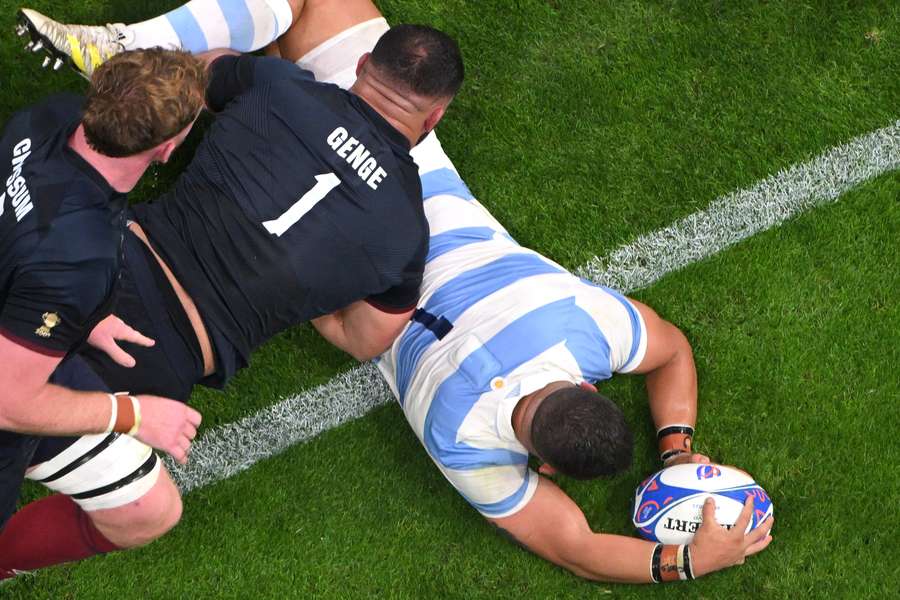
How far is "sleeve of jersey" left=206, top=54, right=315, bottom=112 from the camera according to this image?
433 centimetres

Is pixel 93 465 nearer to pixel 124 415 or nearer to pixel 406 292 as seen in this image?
pixel 124 415

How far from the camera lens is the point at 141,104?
128 inches

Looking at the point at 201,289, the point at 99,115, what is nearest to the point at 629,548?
the point at 201,289

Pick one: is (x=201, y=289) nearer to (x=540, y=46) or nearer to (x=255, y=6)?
(x=255, y=6)

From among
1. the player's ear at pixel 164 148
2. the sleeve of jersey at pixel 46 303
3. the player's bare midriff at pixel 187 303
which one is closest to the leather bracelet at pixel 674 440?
the player's bare midriff at pixel 187 303

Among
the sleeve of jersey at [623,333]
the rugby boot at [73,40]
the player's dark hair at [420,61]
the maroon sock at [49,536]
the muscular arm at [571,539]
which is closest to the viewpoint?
the player's dark hair at [420,61]

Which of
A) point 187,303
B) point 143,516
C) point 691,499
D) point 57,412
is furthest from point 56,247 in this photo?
point 691,499

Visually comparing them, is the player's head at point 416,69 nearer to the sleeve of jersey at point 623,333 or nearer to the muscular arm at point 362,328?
the muscular arm at point 362,328

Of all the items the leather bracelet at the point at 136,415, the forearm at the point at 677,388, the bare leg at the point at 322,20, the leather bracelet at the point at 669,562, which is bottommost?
the leather bracelet at the point at 669,562

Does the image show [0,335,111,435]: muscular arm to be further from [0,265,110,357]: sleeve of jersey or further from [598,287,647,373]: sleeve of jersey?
[598,287,647,373]: sleeve of jersey

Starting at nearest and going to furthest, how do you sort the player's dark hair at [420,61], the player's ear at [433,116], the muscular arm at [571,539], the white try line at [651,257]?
the player's dark hair at [420,61]
the player's ear at [433,116]
the muscular arm at [571,539]
the white try line at [651,257]

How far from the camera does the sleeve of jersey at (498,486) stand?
4367 millimetres

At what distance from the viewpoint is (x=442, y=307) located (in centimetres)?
445

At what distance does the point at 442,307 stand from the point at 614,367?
33.1 inches
